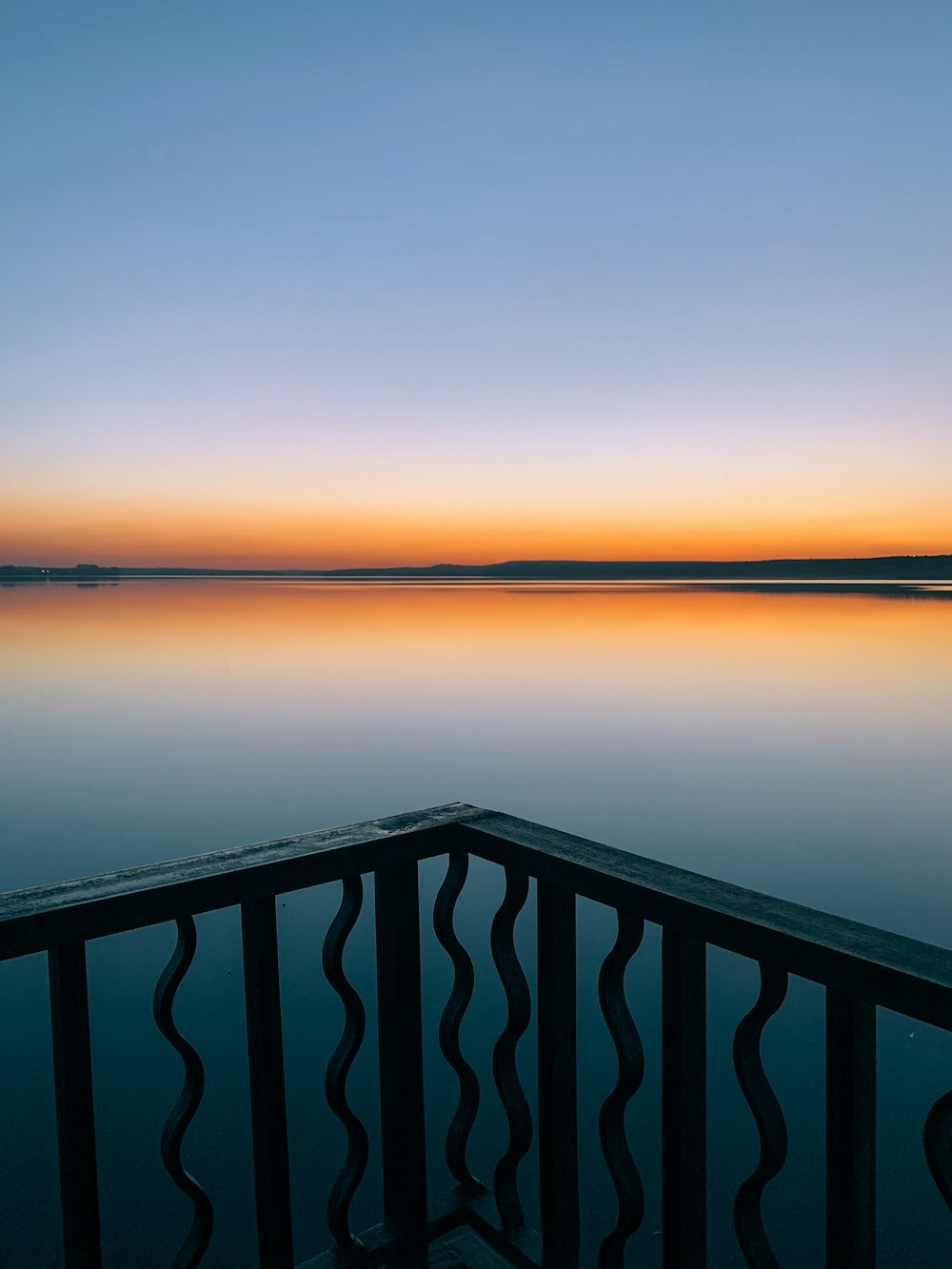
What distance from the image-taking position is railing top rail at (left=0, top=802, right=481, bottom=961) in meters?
1.05

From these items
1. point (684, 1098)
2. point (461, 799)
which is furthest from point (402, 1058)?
point (461, 799)

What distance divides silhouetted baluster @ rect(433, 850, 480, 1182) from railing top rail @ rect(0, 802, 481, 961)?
5.6 inches

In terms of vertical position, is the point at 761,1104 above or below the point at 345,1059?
above

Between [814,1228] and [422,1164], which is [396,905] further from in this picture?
[814,1228]

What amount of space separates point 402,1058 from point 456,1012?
0.16 meters

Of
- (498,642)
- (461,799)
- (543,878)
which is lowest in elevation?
(461,799)

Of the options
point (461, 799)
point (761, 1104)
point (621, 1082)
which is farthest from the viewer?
point (461, 799)

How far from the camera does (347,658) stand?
1652 cm

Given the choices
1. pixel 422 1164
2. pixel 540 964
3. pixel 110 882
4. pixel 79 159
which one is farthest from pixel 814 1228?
pixel 79 159

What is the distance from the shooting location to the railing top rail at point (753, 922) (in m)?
0.87

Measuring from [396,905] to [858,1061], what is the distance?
30.1 inches

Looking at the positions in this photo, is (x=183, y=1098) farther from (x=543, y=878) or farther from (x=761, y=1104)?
(x=761, y=1104)

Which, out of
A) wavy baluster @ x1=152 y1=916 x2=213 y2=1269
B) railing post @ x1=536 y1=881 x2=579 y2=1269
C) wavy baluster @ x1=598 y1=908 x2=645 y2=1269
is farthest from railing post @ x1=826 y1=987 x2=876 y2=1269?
wavy baluster @ x1=152 y1=916 x2=213 y2=1269

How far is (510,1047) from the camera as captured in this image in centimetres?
152
